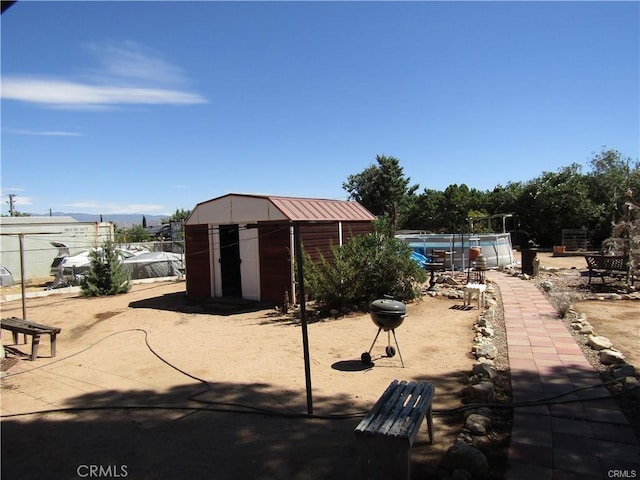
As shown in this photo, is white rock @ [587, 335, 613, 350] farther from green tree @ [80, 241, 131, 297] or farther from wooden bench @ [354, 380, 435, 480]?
green tree @ [80, 241, 131, 297]

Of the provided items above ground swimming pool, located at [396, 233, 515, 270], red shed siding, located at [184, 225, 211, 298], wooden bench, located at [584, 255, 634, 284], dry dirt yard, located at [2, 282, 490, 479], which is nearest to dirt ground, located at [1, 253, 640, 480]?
dry dirt yard, located at [2, 282, 490, 479]

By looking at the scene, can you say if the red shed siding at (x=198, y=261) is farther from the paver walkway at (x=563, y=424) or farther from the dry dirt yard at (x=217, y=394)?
the paver walkway at (x=563, y=424)

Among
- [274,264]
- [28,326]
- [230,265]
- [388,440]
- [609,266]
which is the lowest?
[28,326]

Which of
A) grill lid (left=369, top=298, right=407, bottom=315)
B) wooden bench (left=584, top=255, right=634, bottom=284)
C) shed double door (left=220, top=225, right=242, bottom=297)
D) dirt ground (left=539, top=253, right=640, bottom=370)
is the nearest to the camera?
grill lid (left=369, top=298, right=407, bottom=315)

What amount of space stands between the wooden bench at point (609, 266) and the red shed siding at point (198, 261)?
36.3 feet

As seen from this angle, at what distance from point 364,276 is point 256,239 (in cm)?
359

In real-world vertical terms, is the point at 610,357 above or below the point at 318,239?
below

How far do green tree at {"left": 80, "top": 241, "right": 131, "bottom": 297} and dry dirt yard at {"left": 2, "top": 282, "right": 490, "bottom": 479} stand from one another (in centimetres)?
537

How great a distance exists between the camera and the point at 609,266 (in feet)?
38.5

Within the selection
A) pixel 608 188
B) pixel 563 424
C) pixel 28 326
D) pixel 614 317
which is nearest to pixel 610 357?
pixel 563 424

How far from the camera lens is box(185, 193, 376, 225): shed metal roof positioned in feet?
38.4

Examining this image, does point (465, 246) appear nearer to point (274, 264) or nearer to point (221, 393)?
point (274, 264)

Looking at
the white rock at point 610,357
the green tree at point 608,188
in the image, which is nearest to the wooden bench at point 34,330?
the white rock at point 610,357

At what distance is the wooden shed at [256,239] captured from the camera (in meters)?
11.8
